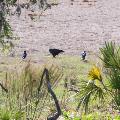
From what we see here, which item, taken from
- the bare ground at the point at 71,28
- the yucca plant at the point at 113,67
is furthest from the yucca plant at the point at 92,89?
the bare ground at the point at 71,28

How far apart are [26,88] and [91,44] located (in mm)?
18851

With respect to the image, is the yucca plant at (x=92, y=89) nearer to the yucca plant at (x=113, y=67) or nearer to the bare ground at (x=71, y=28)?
the yucca plant at (x=113, y=67)

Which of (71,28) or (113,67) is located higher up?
(113,67)

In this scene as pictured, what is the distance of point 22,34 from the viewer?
97.5ft

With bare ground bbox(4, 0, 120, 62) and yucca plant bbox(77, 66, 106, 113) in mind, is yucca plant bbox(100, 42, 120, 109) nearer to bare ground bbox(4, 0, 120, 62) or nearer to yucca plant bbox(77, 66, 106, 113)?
yucca plant bbox(77, 66, 106, 113)

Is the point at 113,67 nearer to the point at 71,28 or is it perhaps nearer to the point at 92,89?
the point at 92,89

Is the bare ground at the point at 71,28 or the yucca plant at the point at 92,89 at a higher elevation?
the yucca plant at the point at 92,89

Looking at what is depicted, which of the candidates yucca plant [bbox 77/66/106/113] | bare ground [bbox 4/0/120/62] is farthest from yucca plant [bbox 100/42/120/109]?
bare ground [bbox 4/0/120/62]

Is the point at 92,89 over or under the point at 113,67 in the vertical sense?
under

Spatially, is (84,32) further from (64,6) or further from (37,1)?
(37,1)

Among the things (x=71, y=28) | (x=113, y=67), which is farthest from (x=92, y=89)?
(x=71, y=28)

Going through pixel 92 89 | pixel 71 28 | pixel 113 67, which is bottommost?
pixel 71 28

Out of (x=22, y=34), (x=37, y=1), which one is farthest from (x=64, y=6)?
(x=37, y=1)

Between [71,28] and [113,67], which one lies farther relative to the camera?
[71,28]
